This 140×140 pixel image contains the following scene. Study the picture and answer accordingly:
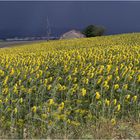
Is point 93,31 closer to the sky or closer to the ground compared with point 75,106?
closer to the sky

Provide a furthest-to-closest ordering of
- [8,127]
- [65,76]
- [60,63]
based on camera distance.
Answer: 1. [60,63]
2. [65,76]
3. [8,127]

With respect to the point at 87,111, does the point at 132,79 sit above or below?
above

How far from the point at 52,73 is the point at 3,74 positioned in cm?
88

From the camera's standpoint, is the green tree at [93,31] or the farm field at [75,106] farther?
the green tree at [93,31]

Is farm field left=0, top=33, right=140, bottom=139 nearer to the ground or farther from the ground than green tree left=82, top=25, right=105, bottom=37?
nearer to the ground

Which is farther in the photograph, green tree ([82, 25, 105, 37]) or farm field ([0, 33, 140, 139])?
green tree ([82, 25, 105, 37])

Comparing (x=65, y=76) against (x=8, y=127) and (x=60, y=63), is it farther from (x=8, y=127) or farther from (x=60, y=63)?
(x=8, y=127)

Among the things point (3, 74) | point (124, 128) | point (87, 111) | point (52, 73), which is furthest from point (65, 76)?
point (124, 128)

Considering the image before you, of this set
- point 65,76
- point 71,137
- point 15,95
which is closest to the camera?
point 71,137

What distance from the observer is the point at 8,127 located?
5.27m

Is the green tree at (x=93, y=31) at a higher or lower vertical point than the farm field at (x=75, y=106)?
higher

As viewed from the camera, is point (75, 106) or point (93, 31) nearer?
point (75, 106)

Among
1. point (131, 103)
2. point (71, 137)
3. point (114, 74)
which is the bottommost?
point (71, 137)

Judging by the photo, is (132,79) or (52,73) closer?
(132,79)
